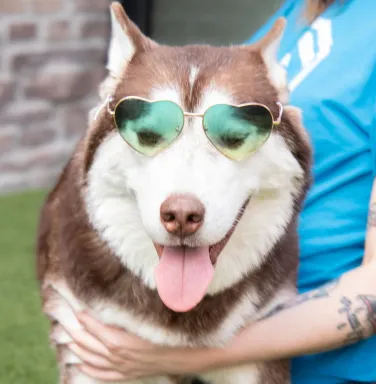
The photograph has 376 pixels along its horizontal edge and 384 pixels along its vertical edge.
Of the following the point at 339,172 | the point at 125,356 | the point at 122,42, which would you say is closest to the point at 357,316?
the point at 339,172

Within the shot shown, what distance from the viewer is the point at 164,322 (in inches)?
66.5

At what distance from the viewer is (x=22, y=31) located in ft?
13.7

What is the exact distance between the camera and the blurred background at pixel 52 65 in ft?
13.7

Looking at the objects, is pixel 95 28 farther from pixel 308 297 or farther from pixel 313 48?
pixel 308 297

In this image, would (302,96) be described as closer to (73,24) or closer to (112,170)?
(112,170)

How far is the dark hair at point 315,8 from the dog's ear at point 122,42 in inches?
23.6

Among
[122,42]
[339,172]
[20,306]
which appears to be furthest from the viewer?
[20,306]

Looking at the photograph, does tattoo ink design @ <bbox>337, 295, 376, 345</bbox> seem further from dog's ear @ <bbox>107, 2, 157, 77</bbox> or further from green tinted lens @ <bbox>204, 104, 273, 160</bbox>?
dog's ear @ <bbox>107, 2, 157, 77</bbox>

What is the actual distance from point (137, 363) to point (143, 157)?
55cm

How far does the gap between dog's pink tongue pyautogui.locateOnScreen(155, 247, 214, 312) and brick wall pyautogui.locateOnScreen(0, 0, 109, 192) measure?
9.30 feet

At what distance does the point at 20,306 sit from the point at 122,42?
5.88 ft

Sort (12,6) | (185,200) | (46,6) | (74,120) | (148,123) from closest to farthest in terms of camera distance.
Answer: (185,200), (148,123), (12,6), (46,6), (74,120)

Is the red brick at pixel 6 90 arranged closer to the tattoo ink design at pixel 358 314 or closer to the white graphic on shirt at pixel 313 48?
the white graphic on shirt at pixel 313 48

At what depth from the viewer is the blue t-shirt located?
1.81m
